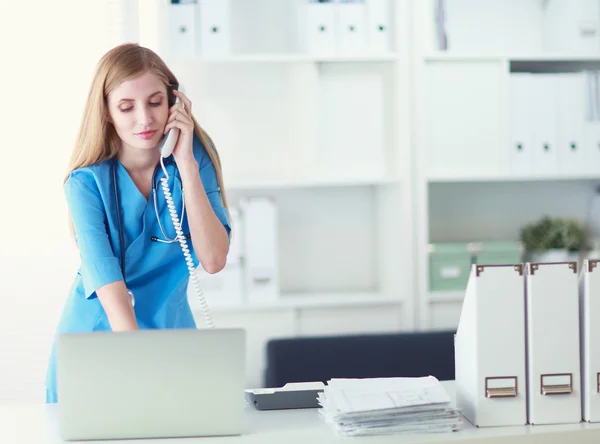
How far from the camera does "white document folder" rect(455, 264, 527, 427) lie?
1527 millimetres

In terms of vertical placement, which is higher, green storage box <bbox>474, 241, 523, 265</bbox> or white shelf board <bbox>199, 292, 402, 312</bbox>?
green storage box <bbox>474, 241, 523, 265</bbox>

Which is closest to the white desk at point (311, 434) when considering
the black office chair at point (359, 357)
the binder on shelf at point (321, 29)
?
the black office chair at point (359, 357)

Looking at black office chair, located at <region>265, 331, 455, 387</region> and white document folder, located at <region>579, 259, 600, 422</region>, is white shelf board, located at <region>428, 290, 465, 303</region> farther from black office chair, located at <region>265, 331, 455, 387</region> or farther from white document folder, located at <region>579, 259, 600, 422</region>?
white document folder, located at <region>579, 259, 600, 422</region>

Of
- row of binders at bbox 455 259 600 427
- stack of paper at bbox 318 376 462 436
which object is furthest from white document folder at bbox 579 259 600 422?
stack of paper at bbox 318 376 462 436

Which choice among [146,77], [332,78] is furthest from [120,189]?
[332,78]

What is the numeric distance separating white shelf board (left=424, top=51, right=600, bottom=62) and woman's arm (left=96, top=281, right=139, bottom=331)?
1.83 m

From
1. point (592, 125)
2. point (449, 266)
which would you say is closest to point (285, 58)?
point (449, 266)

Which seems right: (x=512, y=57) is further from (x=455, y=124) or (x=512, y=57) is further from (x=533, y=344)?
(x=533, y=344)

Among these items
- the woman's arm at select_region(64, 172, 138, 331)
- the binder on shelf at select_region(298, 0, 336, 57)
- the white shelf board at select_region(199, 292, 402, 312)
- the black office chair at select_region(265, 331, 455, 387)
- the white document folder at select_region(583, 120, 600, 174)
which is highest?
the binder on shelf at select_region(298, 0, 336, 57)

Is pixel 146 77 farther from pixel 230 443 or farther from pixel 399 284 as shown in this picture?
pixel 399 284

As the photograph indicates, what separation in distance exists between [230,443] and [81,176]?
0.78 meters

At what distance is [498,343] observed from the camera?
1530mm

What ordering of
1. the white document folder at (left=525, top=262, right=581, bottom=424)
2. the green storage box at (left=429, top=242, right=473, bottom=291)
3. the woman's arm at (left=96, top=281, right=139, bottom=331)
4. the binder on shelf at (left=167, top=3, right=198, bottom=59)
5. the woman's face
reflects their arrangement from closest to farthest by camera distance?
the white document folder at (left=525, top=262, right=581, bottom=424)
the woman's arm at (left=96, top=281, right=139, bottom=331)
the woman's face
the binder on shelf at (left=167, top=3, right=198, bottom=59)
the green storage box at (left=429, top=242, right=473, bottom=291)

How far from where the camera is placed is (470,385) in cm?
157
